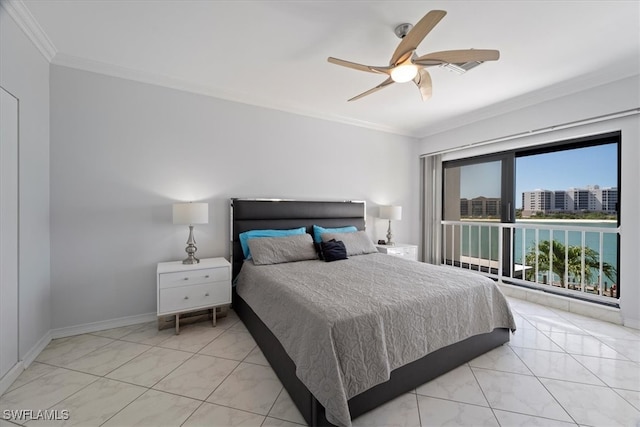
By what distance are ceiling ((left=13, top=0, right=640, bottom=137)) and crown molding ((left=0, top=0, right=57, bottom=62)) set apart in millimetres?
20

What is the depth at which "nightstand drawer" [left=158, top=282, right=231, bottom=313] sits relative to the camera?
2527 millimetres

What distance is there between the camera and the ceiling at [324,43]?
1.91 m

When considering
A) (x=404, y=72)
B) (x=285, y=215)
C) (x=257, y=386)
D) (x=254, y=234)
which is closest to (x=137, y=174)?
(x=254, y=234)

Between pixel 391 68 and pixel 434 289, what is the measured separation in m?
1.78

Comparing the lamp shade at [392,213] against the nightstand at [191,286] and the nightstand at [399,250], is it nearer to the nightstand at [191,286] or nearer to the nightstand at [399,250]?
the nightstand at [399,250]

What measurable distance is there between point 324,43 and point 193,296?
269 centimetres

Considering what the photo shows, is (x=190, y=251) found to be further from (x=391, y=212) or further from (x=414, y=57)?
(x=391, y=212)

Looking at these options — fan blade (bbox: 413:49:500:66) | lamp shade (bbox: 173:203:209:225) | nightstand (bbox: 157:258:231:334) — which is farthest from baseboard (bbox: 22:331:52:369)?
fan blade (bbox: 413:49:500:66)

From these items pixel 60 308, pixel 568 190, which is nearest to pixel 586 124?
pixel 568 190

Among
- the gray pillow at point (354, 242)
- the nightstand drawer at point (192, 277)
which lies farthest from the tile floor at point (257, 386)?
the gray pillow at point (354, 242)

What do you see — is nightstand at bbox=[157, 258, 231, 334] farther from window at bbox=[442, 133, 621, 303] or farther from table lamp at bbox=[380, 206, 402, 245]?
window at bbox=[442, 133, 621, 303]

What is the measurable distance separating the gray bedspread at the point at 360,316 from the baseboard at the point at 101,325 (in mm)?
1240

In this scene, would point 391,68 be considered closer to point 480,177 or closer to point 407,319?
point 407,319

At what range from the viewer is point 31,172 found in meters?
2.17
